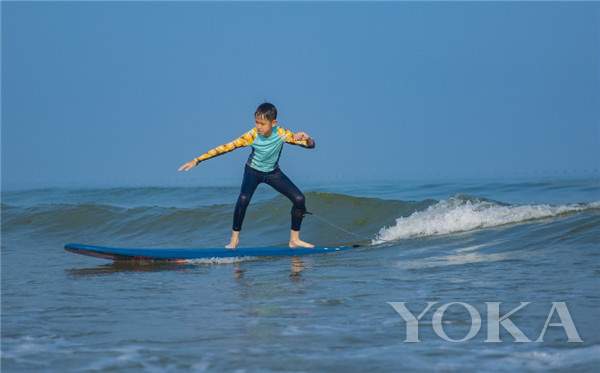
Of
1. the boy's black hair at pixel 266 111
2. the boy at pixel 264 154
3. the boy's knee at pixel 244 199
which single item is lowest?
the boy's knee at pixel 244 199

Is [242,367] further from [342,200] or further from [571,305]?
[342,200]

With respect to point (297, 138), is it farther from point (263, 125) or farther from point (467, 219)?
point (467, 219)

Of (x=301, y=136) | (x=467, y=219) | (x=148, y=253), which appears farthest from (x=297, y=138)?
(x=467, y=219)

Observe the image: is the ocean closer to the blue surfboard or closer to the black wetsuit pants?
the blue surfboard

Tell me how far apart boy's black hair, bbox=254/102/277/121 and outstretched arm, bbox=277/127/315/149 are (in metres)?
0.25

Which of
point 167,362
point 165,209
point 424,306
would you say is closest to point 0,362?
point 167,362

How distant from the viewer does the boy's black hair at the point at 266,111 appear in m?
9.10

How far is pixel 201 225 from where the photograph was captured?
50.4 feet

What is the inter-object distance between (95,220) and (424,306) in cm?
1260

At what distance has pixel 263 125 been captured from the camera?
9133mm

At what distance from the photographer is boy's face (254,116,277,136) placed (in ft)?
29.9

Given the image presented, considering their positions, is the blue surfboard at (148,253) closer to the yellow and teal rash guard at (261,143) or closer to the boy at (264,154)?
the boy at (264,154)

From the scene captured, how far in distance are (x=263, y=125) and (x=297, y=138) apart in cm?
44

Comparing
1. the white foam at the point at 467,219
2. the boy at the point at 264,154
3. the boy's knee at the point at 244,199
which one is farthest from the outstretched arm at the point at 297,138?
the white foam at the point at 467,219
